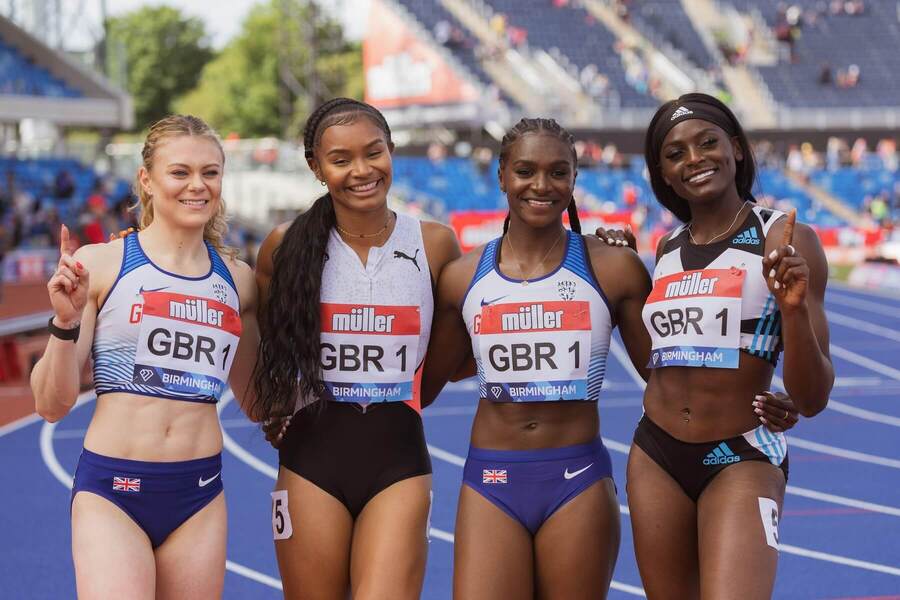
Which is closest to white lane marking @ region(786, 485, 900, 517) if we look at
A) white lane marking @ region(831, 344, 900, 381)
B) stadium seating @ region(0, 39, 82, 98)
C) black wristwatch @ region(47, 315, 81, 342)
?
white lane marking @ region(831, 344, 900, 381)

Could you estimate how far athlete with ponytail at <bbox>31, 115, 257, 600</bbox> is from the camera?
11.4 ft

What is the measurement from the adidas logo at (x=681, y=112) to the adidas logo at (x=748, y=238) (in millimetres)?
411

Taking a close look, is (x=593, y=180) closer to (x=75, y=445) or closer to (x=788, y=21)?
(x=788, y=21)

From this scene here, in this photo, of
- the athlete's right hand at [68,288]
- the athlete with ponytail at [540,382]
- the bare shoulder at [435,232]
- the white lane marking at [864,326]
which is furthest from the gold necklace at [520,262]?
the white lane marking at [864,326]

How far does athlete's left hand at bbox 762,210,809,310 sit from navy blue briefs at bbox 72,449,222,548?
175 centimetres

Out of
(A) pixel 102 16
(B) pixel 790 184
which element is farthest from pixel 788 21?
(A) pixel 102 16

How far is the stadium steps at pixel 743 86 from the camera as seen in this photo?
116 ft

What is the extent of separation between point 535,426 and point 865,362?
421 inches

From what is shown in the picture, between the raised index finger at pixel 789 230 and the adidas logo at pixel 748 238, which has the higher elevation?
the raised index finger at pixel 789 230

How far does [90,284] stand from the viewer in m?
3.67

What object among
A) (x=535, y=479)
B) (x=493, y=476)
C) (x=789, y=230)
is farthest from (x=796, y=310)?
(x=493, y=476)

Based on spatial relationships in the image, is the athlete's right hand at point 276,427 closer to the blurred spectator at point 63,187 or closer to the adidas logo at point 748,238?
the adidas logo at point 748,238

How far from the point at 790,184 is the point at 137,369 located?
98.4ft

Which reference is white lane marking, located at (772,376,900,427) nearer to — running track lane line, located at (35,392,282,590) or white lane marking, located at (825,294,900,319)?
running track lane line, located at (35,392,282,590)
